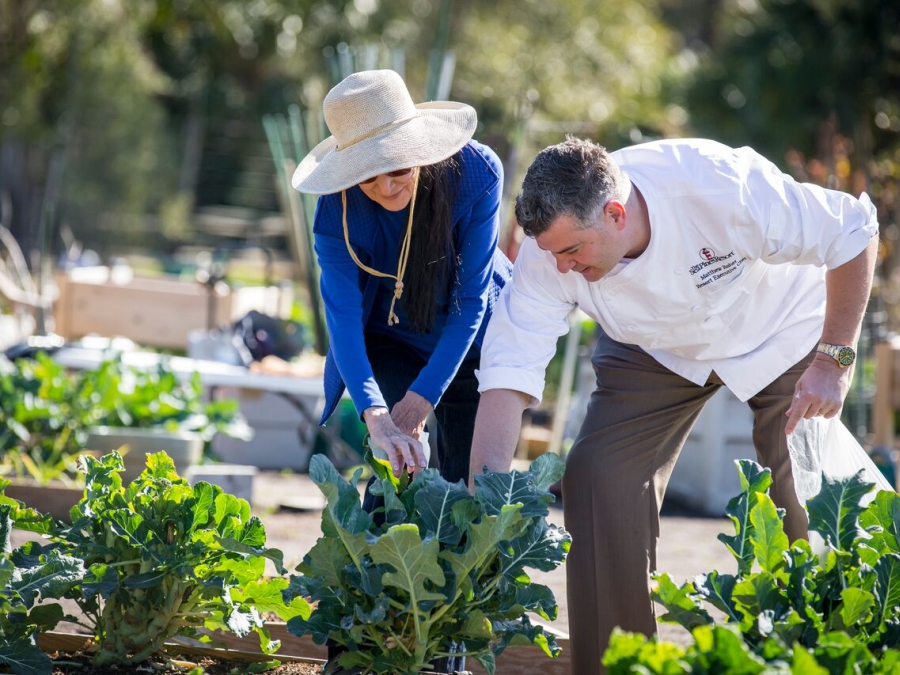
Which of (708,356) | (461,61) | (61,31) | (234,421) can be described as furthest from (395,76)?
(461,61)

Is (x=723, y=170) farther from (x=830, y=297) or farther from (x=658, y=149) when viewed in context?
(x=830, y=297)

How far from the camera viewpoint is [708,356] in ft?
8.83

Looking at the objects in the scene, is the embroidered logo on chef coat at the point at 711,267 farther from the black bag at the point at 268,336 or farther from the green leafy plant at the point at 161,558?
the black bag at the point at 268,336

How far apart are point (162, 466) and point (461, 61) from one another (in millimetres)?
15677

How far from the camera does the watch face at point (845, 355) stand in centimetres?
249

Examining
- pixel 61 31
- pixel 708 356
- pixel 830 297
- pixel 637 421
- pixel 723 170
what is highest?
pixel 61 31

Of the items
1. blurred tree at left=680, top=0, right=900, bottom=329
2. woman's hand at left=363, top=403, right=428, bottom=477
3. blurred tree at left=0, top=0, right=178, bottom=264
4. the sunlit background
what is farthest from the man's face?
blurred tree at left=0, top=0, right=178, bottom=264

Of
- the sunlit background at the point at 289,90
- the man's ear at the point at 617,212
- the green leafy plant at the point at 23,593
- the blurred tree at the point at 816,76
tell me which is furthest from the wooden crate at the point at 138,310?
the blurred tree at the point at 816,76

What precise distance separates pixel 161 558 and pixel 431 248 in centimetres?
91

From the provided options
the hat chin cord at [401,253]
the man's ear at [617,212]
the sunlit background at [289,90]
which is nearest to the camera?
the man's ear at [617,212]

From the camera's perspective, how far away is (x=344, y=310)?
8.48 ft

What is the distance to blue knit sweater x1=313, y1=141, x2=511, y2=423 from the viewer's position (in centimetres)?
254

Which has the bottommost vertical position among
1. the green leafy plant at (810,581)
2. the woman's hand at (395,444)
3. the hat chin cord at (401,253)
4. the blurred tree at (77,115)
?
the green leafy plant at (810,581)

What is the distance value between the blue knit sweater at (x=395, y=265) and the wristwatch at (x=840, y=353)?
766 millimetres
